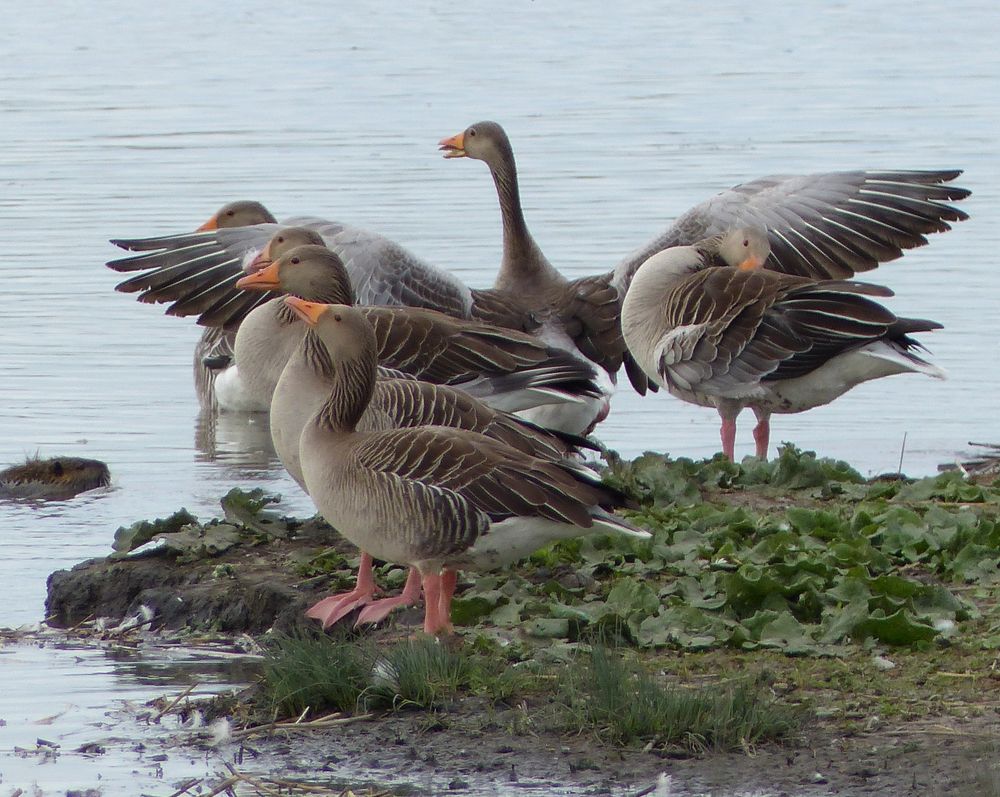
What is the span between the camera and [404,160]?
21.9 metres

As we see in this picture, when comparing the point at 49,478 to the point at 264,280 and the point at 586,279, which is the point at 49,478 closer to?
the point at 264,280

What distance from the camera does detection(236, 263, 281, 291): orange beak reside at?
8102 millimetres

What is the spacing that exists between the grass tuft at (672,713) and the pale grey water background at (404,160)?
1400 millimetres

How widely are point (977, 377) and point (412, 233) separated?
6268 millimetres

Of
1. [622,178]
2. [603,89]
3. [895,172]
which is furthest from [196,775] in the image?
[603,89]

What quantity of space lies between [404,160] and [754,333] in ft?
42.9

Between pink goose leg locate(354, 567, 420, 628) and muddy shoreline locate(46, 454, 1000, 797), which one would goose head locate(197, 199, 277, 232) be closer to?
muddy shoreline locate(46, 454, 1000, 797)

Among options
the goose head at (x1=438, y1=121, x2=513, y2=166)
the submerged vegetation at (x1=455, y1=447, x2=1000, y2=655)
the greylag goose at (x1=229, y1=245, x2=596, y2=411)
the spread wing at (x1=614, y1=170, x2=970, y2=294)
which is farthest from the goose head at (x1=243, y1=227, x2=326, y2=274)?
the goose head at (x1=438, y1=121, x2=513, y2=166)

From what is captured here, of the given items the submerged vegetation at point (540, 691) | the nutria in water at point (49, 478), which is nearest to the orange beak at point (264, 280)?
the submerged vegetation at point (540, 691)

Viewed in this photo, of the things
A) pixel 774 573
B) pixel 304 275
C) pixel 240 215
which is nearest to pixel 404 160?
pixel 240 215

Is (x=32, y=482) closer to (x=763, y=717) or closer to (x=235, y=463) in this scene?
(x=235, y=463)

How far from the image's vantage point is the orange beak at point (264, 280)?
8.10m

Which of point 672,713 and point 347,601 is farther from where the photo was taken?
point 347,601

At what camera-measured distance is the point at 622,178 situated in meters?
20.4
